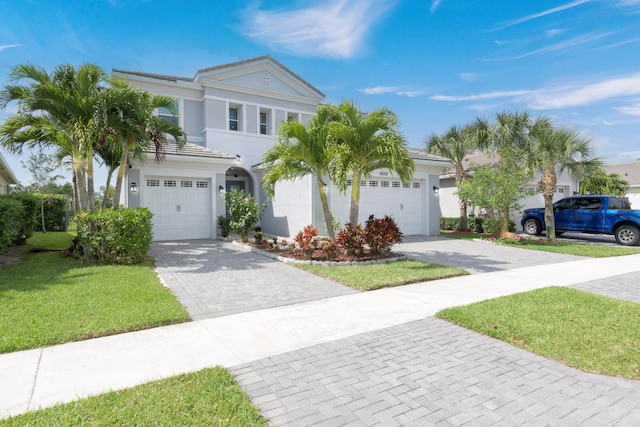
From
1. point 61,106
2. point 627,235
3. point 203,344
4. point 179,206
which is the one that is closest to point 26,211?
point 179,206

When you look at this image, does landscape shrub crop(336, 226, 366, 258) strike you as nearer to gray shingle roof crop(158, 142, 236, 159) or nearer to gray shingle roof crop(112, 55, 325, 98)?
gray shingle roof crop(158, 142, 236, 159)

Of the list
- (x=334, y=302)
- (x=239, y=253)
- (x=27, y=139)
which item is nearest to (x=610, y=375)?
(x=334, y=302)

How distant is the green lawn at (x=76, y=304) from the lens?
4.27 m

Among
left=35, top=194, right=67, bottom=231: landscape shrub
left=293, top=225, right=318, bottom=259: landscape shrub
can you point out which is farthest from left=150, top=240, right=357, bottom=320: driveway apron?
left=35, top=194, right=67, bottom=231: landscape shrub

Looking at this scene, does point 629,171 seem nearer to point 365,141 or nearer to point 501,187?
point 501,187

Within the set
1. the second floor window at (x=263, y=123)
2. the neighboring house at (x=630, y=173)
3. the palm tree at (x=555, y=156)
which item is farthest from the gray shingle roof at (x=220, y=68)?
the neighboring house at (x=630, y=173)

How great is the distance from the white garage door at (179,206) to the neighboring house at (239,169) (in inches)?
1.5

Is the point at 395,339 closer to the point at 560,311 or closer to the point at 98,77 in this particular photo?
the point at 560,311

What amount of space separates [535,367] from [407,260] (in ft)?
20.6

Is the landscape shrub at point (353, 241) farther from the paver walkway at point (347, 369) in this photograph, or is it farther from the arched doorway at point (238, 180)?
the arched doorway at point (238, 180)

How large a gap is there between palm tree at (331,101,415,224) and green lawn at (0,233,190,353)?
5.51 meters

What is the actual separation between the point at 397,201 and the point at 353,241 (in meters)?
7.32

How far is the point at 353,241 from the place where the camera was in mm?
9320

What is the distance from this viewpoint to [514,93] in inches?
664
